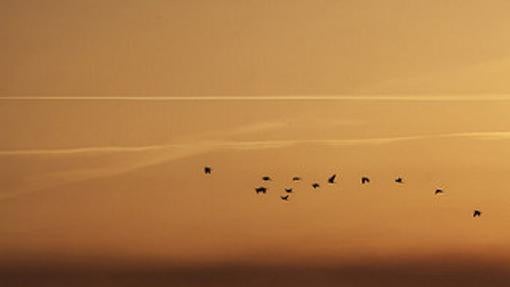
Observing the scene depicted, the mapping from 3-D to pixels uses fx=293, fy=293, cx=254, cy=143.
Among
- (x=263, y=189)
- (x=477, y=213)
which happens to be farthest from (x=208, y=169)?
(x=477, y=213)

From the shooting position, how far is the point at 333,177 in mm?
64312

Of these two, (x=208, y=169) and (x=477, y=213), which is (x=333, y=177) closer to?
(x=208, y=169)

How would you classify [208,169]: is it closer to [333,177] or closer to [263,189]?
[263,189]

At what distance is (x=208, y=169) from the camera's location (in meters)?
61.7

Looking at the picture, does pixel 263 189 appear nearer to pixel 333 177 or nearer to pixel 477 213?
pixel 333 177

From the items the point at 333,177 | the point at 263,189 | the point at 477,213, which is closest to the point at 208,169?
the point at 263,189

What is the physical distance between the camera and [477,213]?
210 feet

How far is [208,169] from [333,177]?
27.3 m

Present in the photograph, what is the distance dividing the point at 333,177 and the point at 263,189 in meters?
15.8

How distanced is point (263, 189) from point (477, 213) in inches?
1856

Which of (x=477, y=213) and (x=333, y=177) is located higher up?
(x=333, y=177)

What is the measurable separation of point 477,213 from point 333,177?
3228 centimetres

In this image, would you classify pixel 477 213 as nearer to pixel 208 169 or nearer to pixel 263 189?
pixel 263 189

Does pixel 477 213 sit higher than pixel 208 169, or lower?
lower
